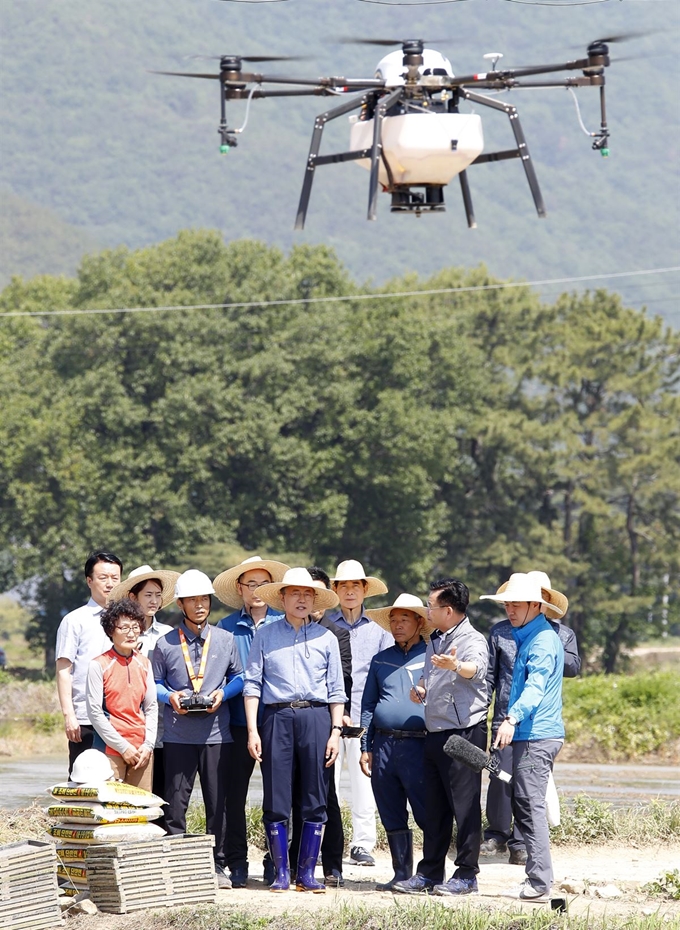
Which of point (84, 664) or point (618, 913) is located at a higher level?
point (84, 664)

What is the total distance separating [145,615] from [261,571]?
96cm

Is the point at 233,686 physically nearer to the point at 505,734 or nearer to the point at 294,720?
the point at 294,720

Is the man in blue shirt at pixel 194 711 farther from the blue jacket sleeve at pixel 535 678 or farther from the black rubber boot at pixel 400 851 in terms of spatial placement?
the blue jacket sleeve at pixel 535 678

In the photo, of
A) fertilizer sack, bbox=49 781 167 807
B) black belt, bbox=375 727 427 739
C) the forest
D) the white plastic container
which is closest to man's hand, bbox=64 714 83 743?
fertilizer sack, bbox=49 781 167 807

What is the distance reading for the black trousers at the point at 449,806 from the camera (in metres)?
8.65

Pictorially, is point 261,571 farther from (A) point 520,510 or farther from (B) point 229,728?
(A) point 520,510

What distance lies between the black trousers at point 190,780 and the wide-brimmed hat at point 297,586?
922 mm

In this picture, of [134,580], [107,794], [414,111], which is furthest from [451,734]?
[414,111]

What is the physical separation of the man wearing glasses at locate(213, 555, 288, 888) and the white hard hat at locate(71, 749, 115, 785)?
0.93 metres

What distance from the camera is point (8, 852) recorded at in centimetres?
780

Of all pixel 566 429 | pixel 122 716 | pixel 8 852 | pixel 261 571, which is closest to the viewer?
pixel 8 852

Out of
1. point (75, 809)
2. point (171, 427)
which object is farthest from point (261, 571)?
point (171, 427)

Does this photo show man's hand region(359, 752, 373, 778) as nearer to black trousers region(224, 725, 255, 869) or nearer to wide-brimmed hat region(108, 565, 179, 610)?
black trousers region(224, 725, 255, 869)

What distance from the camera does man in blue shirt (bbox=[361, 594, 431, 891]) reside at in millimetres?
8930
